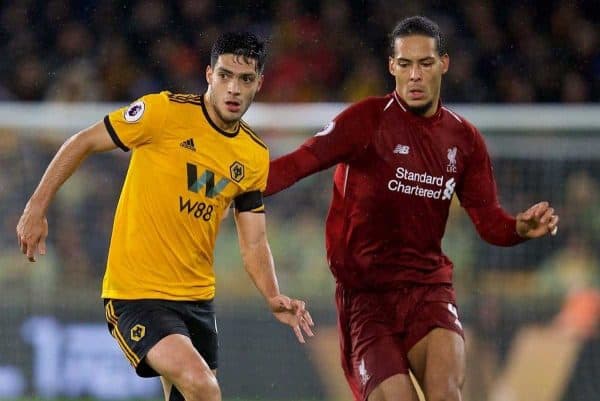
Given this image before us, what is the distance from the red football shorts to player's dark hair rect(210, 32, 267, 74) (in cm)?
137

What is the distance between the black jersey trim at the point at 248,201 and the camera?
268 inches

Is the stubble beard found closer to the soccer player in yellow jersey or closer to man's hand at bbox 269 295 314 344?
the soccer player in yellow jersey

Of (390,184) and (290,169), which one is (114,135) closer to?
(290,169)

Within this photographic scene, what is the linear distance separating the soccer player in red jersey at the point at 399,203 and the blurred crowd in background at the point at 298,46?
17.2 ft

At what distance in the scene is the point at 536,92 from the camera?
1327cm

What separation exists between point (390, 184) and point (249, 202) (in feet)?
2.43

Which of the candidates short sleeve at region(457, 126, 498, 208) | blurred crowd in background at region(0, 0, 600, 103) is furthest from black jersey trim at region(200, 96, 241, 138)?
blurred crowd in background at region(0, 0, 600, 103)

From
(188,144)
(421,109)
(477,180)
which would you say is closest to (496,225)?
(477,180)

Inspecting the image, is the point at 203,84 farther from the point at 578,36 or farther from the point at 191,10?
the point at 578,36

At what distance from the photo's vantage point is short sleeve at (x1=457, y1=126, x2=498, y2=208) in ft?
23.4

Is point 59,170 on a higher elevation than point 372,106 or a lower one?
lower

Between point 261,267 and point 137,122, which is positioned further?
point 261,267

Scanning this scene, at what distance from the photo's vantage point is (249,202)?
6812 mm

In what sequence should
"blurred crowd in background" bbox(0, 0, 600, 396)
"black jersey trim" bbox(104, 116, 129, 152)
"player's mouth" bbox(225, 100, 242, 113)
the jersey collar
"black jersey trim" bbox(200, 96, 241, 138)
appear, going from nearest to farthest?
"black jersey trim" bbox(104, 116, 129, 152) < "player's mouth" bbox(225, 100, 242, 113) < "black jersey trim" bbox(200, 96, 241, 138) < the jersey collar < "blurred crowd in background" bbox(0, 0, 600, 396)
